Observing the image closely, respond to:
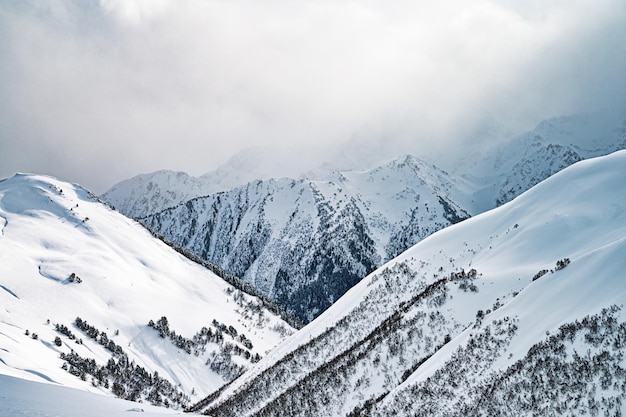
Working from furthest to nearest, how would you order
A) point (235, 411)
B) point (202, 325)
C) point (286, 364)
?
point (202, 325) < point (286, 364) < point (235, 411)

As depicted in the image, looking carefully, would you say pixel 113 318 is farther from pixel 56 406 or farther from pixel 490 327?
pixel 490 327

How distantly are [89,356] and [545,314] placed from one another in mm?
120013

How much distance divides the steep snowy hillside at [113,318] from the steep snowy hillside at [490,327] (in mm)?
64224

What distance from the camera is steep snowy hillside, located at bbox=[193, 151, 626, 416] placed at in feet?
84.3

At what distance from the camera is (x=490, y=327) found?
1401 inches

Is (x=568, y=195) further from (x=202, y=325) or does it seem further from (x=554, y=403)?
(x=202, y=325)

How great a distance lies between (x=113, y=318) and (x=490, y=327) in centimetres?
14501

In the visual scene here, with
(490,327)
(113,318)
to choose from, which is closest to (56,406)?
(490,327)

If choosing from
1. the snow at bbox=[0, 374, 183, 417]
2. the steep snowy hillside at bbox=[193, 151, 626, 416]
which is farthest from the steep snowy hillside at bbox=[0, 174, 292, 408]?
the snow at bbox=[0, 374, 183, 417]

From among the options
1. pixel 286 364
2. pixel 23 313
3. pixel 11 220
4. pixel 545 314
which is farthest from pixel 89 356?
pixel 545 314

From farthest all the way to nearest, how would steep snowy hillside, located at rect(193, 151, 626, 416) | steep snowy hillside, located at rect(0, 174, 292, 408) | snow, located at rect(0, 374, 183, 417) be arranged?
1. steep snowy hillside, located at rect(0, 174, 292, 408)
2. steep snowy hillside, located at rect(193, 151, 626, 416)
3. snow, located at rect(0, 374, 183, 417)

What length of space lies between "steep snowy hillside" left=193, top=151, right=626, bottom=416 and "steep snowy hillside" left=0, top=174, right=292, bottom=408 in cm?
6422

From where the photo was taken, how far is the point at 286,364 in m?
65.5

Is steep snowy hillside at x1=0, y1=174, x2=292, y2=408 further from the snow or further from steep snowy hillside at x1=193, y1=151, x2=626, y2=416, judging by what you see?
the snow
